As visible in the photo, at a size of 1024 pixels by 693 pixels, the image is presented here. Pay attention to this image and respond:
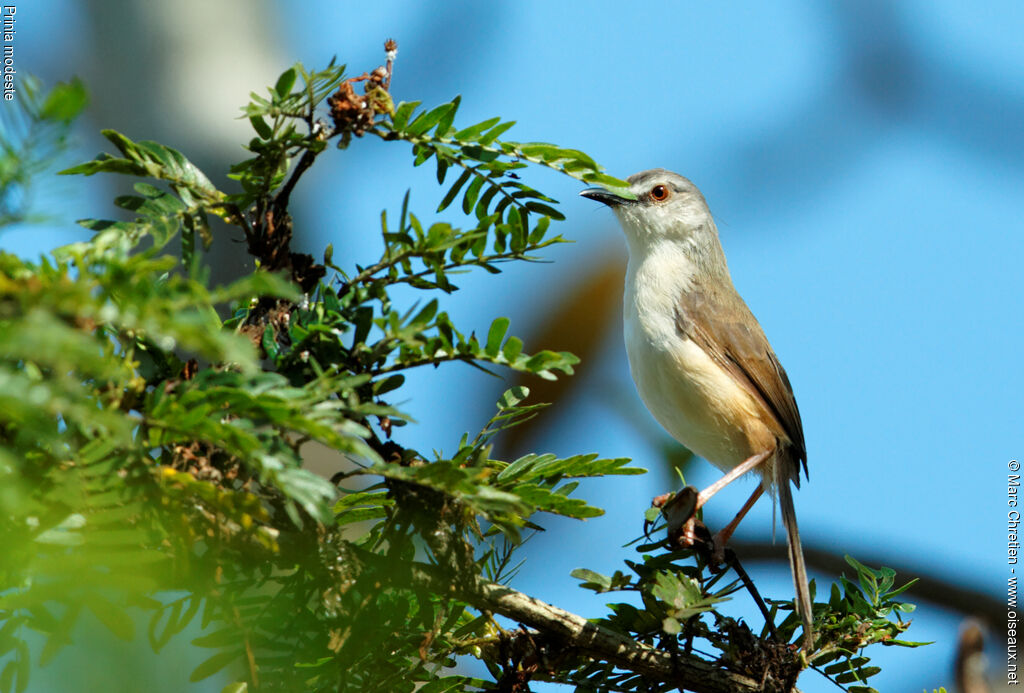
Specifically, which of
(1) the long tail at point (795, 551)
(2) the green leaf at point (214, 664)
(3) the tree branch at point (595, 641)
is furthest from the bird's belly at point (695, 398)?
(2) the green leaf at point (214, 664)

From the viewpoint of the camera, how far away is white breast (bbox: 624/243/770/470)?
4.97 meters

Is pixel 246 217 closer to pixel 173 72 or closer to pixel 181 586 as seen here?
pixel 181 586

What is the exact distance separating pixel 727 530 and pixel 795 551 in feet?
1.10

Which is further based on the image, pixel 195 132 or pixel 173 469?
pixel 195 132

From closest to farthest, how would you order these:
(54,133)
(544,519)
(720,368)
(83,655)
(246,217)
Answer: (83,655) → (54,133) → (246,217) → (720,368) → (544,519)

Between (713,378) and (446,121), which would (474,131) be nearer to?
(446,121)

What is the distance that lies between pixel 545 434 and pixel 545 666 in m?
7.02

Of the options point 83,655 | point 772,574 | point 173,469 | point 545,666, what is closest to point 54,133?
point 173,469

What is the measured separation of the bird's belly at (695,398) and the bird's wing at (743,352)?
9cm

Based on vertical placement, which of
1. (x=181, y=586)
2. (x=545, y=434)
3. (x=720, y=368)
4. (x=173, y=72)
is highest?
(x=173, y=72)

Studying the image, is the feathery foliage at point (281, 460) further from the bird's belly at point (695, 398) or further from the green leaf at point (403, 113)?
the bird's belly at point (695, 398)

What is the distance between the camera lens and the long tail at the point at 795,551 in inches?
107

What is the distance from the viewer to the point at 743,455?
5.16 m

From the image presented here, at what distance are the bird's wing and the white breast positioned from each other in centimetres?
8
